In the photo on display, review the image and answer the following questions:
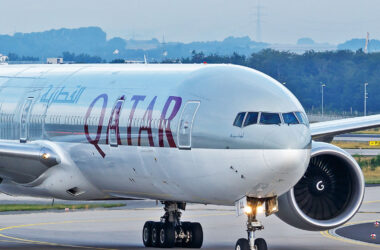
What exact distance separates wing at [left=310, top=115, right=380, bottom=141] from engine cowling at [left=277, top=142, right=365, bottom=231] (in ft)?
5.61

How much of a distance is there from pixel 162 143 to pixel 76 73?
21.9 ft

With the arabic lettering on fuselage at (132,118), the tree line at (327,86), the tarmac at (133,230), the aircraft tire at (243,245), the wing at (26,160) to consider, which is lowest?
the tree line at (327,86)

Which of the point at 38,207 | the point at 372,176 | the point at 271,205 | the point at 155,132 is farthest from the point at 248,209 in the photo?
the point at 372,176

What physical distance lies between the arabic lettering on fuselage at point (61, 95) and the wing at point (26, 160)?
1.58 m

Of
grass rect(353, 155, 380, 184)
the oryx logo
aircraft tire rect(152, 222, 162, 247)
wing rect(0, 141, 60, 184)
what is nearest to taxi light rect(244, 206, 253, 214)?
the oryx logo

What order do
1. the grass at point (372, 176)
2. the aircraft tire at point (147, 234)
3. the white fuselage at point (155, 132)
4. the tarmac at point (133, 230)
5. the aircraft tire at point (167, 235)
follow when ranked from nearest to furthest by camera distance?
the white fuselage at point (155, 132), the aircraft tire at point (167, 235), the aircraft tire at point (147, 234), the tarmac at point (133, 230), the grass at point (372, 176)

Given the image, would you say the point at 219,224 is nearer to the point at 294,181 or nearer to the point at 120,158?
the point at 120,158

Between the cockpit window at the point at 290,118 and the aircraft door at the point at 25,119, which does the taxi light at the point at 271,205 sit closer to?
the cockpit window at the point at 290,118

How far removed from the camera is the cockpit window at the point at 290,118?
25.5 m

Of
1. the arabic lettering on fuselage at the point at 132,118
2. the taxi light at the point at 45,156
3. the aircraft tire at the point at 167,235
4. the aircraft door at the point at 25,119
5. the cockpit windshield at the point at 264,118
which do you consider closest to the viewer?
the cockpit windshield at the point at 264,118

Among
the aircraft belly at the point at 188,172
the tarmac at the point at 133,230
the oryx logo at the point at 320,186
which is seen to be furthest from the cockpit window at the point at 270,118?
the tarmac at the point at 133,230

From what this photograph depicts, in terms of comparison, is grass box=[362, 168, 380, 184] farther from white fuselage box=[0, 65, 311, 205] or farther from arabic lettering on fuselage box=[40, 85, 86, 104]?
arabic lettering on fuselage box=[40, 85, 86, 104]

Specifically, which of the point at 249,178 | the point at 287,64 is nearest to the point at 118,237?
the point at 249,178

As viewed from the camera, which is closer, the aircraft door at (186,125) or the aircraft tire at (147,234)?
the aircraft door at (186,125)
